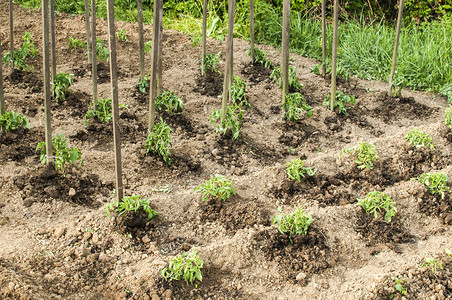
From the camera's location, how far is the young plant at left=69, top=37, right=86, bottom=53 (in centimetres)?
620

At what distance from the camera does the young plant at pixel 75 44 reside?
20.3 ft

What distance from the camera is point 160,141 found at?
4227mm

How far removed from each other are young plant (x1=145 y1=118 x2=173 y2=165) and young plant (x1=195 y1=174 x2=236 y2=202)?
52cm

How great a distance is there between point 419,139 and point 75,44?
4135mm

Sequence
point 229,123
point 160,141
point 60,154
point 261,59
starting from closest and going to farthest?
point 60,154 < point 160,141 < point 229,123 < point 261,59

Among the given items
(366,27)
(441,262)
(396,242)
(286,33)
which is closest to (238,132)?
(286,33)

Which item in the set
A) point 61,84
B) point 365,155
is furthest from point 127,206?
point 365,155

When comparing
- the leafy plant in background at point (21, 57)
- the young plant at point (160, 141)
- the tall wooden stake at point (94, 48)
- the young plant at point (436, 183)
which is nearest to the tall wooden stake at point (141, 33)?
the tall wooden stake at point (94, 48)

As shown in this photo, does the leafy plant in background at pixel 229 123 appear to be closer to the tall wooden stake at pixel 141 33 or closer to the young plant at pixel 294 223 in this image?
the tall wooden stake at pixel 141 33

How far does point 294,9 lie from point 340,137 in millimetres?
3484

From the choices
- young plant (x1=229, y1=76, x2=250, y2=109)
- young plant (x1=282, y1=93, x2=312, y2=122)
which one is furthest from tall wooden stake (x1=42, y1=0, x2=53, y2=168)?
young plant (x1=282, y1=93, x2=312, y2=122)

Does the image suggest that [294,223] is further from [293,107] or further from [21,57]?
[21,57]

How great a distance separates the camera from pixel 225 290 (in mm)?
3195

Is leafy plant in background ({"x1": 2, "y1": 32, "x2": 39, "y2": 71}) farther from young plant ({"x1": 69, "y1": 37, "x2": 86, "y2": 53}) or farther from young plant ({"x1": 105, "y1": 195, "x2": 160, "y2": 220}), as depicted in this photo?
young plant ({"x1": 105, "y1": 195, "x2": 160, "y2": 220})
